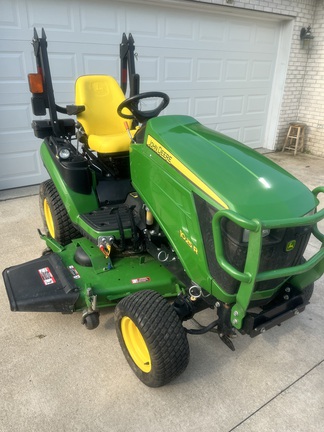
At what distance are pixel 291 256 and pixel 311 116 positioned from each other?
584cm

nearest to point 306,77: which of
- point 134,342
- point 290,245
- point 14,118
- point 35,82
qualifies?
point 14,118

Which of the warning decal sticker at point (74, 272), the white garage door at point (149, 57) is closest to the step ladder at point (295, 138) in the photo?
the white garage door at point (149, 57)

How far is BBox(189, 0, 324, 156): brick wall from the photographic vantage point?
5984 mm

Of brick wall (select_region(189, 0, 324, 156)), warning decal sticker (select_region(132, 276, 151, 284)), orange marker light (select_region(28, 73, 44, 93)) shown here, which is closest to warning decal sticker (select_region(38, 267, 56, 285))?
warning decal sticker (select_region(132, 276, 151, 284))

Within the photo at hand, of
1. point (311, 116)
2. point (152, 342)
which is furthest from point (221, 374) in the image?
point (311, 116)

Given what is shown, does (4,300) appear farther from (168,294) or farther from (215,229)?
(215,229)

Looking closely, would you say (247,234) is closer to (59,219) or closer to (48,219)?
A: (59,219)

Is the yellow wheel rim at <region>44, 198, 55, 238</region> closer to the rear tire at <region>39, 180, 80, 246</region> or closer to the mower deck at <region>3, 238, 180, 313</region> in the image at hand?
the rear tire at <region>39, 180, 80, 246</region>

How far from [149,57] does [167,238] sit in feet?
11.6

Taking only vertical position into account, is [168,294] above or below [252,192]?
below

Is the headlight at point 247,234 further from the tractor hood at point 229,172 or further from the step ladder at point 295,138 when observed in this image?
the step ladder at point 295,138

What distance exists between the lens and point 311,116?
668cm

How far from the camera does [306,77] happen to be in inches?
258

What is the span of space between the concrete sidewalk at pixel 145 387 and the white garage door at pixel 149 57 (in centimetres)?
260
